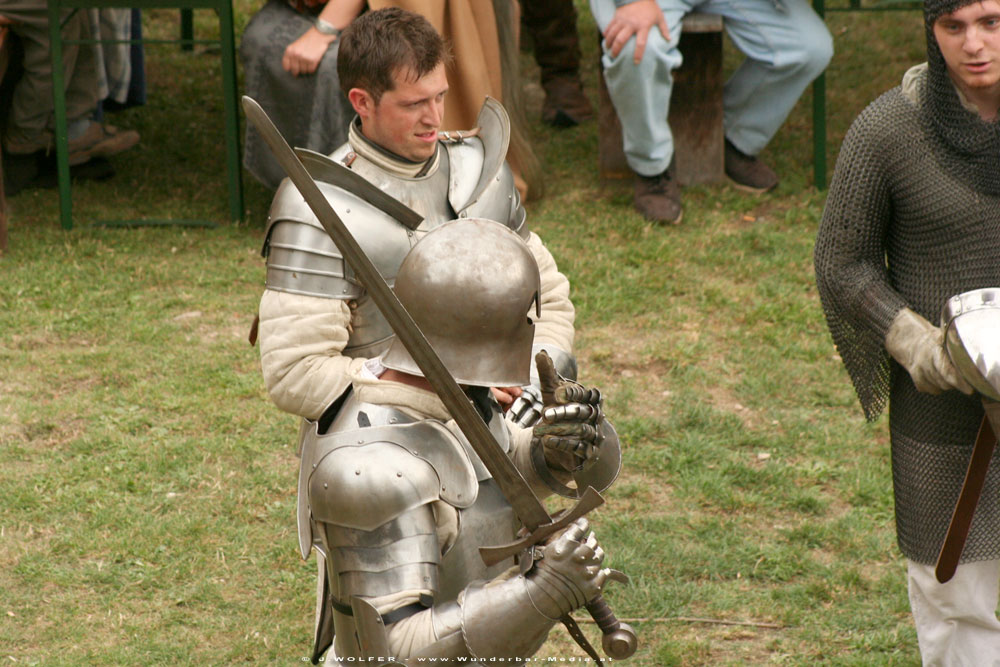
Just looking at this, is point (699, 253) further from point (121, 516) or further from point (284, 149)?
point (284, 149)

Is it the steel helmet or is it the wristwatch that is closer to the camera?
the steel helmet

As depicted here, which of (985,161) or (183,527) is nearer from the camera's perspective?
(985,161)

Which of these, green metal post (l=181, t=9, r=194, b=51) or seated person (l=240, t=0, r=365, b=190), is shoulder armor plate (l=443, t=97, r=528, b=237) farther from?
green metal post (l=181, t=9, r=194, b=51)

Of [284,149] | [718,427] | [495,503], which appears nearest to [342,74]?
[284,149]

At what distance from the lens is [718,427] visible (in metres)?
5.17

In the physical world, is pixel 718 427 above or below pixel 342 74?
below

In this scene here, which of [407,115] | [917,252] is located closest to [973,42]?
[917,252]

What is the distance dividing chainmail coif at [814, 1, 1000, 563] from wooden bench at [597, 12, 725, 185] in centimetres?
398

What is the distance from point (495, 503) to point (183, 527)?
2197mm

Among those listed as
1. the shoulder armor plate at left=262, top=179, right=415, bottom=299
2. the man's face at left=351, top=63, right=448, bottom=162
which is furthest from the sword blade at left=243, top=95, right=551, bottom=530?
the man's face at left=351, top=63, right=448, bottom=162

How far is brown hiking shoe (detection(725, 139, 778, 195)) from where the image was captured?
7258 mm

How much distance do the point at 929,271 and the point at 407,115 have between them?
1.30 m

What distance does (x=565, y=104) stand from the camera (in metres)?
8.52

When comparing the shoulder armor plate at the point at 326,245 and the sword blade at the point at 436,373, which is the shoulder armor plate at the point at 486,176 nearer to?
the shoulder armor plate at the point at 326,245
